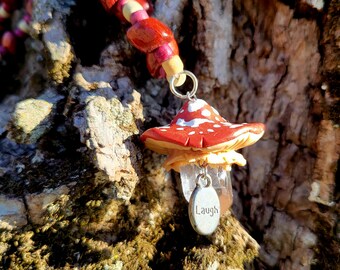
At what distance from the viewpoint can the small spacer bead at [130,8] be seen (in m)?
1.69

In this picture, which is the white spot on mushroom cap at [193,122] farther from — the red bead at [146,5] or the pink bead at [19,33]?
the pink bead at [19,33]

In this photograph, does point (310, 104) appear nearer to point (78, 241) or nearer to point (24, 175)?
point (78, 241)

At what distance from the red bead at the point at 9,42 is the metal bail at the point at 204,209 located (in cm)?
144

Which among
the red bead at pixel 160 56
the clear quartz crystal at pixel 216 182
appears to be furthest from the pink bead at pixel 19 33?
the clear quartz crystal at pixel 216 182

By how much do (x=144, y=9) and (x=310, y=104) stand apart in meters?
0.86

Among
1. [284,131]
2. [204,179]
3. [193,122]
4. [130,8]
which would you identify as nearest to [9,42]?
[130,8]

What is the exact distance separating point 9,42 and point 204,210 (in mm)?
1542

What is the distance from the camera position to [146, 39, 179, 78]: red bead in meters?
1.61

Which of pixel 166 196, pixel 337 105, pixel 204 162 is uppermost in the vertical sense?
pixel 337 105

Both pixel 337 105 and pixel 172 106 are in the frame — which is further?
pixel 172 106

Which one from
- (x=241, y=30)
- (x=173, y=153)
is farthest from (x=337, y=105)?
(x=173, y=153)

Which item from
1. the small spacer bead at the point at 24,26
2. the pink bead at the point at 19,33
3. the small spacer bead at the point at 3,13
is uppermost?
the small spacer bead at the point at 3,13

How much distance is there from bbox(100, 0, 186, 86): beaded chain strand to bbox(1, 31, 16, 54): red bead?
0.87m

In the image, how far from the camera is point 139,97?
1.67 meters
